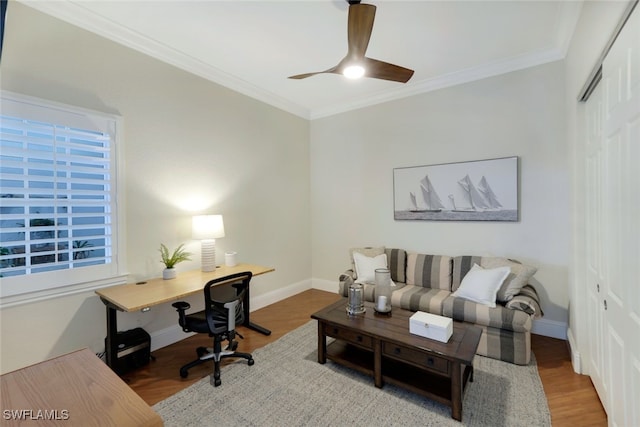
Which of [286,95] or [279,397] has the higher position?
[286,95]

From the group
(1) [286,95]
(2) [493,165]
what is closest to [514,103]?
(2) [493,165]

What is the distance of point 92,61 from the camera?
2477mm

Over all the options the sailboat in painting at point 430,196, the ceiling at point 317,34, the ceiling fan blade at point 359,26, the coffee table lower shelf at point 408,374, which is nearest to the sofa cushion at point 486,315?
the coffee table lower shelf at point 408,374

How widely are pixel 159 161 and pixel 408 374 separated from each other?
3.09 meters

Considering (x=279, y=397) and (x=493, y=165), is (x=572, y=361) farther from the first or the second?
(x=279, y=397)

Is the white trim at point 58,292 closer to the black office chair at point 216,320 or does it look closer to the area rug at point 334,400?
the black office chair at point 216,320

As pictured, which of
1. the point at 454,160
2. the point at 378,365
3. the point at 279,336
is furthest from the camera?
the point at 454,160

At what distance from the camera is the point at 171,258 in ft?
9.68

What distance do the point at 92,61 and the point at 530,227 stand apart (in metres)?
4.67

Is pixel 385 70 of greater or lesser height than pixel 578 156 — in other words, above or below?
above

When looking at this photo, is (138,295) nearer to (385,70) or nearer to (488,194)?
(385,70)

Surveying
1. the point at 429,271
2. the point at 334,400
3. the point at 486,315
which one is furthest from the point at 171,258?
the point at 486,315

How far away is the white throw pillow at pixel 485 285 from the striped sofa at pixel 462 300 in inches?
2.6

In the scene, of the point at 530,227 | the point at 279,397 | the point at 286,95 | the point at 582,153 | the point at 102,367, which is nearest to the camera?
the point at 102,367
